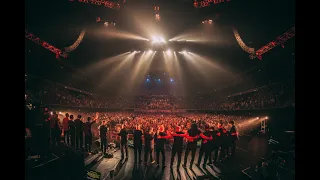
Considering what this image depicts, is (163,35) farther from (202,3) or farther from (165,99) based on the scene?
(165,99)

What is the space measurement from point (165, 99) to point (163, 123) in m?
20.0

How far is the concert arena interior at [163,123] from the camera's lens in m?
10.6

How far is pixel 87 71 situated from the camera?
27656 millimetres

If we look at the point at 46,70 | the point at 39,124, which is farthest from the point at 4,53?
the point at 46,70

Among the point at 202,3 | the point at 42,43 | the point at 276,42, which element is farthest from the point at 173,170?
the point at 42,43

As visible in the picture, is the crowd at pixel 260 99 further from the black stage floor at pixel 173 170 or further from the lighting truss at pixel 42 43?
the lighting truss at pixel 42 43

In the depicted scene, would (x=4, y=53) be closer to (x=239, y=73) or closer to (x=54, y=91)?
(x=54, y=91)

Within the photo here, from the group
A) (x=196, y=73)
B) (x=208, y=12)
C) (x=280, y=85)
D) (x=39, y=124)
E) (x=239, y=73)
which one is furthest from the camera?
(x=196, y=73)

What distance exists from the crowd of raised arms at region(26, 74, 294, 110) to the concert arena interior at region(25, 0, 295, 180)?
0.14 meters

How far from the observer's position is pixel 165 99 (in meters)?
41.9

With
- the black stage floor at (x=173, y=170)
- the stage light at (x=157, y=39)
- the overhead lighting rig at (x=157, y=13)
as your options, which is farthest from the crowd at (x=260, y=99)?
the overhead lighting rig at (x=157, y=13)

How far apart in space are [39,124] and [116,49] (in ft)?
43.4

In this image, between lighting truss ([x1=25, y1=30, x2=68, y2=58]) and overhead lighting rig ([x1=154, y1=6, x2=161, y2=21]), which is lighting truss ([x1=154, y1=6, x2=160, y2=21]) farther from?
lighting truss ([x1=25, y1=30, x2=68, y2=58])

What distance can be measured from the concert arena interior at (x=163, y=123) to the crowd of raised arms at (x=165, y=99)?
144 mm
